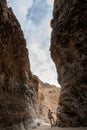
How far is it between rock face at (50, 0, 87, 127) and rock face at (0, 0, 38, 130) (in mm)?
4211

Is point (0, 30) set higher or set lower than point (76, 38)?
higher

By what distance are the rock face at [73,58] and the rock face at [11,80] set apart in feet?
13.8

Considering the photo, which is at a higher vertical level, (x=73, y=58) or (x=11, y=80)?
(x=73, y=58)

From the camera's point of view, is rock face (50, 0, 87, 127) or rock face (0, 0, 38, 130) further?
rock face (0, 0, 38, 130)

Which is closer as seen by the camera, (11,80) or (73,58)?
(73,58)

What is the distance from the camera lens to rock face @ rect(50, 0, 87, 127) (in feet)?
35.4

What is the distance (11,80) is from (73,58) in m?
6.89

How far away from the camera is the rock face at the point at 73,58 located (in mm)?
10781

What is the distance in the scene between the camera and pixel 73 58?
39.5 feet

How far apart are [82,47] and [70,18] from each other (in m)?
1.93

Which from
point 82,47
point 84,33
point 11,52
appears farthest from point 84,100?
point 11,52

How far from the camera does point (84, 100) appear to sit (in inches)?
417

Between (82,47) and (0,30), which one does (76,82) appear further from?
(0,30)

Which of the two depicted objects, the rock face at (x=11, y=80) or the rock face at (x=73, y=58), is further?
the rock face at (x=11, y=80)
